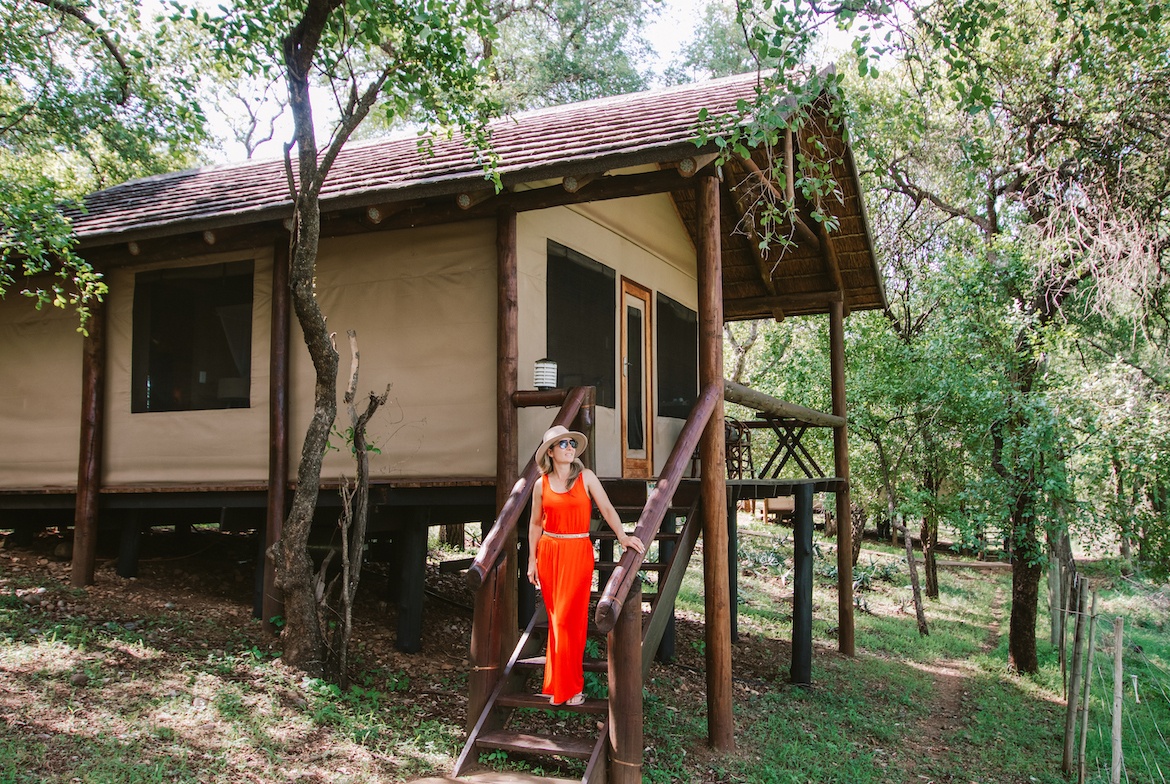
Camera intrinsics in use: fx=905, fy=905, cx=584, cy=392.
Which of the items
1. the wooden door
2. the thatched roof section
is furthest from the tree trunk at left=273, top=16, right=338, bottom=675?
the wooden door

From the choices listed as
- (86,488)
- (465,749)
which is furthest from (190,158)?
(465,749)

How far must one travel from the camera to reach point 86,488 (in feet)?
26.6

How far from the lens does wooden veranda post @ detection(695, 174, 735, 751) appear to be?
6516mm

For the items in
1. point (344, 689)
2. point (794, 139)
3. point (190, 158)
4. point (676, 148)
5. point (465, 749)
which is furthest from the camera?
point (190, 158)

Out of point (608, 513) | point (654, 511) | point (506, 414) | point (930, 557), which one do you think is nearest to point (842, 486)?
point (506, 414)

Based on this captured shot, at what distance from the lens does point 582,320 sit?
7.93 meters

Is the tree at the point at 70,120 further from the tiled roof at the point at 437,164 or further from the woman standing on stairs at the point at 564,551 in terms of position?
the woman standing on stairs at the point at 564,551

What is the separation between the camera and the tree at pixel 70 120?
710cm

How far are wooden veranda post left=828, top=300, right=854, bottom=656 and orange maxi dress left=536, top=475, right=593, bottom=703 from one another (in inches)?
266

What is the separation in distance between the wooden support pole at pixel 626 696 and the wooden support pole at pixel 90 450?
5368 millimetres

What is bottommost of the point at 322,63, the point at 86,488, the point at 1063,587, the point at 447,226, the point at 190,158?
the point at 1063,587

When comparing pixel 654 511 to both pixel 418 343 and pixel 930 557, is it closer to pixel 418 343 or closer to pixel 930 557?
pixel 418 343

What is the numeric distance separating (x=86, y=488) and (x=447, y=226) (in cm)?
410

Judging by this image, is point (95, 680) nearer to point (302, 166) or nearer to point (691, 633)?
point (302, 166)
